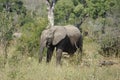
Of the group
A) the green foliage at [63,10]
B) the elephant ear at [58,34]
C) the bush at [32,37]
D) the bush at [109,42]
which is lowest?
the green foliage at [63,10]

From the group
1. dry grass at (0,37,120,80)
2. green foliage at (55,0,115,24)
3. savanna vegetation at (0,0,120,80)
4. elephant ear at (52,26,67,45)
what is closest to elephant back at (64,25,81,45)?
elephant ear at (52,26,67,45)

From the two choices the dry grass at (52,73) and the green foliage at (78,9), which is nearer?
the dry grass at (52,73)

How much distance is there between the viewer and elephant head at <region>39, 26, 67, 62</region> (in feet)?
37.9

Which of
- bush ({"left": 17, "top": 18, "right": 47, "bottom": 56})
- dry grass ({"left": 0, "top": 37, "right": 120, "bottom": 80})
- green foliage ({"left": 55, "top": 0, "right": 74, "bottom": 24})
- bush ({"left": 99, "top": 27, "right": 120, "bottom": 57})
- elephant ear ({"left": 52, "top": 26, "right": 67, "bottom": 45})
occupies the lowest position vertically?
green foliage ({"left": 55, "top": 0, "right": 74, "bottom": 24})

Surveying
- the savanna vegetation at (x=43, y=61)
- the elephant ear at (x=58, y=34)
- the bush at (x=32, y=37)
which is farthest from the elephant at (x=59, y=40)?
the bush at (x=32, y=37)

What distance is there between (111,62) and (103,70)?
4.26 meters

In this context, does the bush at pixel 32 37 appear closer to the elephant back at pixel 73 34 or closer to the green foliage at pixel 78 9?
the elephant back at pixel 73 34

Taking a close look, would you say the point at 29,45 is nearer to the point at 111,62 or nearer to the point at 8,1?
the point at 111,62

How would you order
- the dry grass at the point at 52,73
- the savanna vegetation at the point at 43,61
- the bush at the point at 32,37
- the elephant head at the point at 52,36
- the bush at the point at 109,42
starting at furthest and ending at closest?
the bush at the point at 109,42 → the bush at the point at 32,37 → the elephant head at the point at 52,36 → the savanna vegetation at the point at 43,61 → the dry grass at the point at 52,73

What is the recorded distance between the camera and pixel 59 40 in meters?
11.9

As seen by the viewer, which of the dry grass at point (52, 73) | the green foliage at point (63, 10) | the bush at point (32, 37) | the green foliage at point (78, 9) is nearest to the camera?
the dry grass at point (52, 73)

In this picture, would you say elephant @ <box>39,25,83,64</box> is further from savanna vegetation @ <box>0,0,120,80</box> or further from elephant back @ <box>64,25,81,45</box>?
savanna vegetation @ <box>0,0,120,80</box>

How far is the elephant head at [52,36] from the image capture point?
11560 millimetres

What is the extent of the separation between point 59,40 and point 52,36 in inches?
10.7
